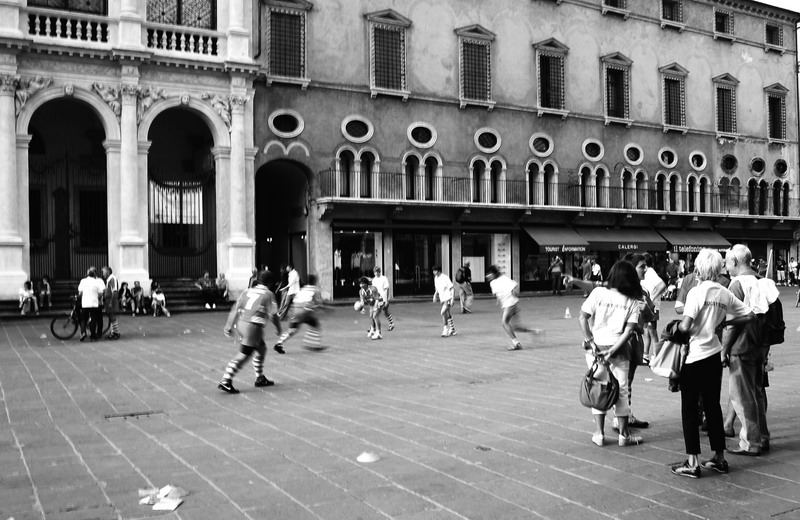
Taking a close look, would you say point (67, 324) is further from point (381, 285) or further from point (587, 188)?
point (587, 188)

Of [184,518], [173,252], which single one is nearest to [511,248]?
[173,252]

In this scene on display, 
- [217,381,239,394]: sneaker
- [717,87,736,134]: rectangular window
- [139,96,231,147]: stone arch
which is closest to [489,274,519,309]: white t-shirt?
[217,381,239,394]: sneaker

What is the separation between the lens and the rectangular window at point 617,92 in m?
37.1

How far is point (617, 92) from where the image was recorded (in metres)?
37.5

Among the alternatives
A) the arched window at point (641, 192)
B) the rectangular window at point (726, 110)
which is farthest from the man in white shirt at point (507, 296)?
the rectangular window at point (726, 110)

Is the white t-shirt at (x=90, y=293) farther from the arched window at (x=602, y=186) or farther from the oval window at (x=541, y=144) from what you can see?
the arched window at (x=602, y=186)

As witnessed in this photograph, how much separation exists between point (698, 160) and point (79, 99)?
30220mm

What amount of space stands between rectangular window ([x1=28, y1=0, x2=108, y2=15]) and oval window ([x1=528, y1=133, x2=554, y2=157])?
1860 cm

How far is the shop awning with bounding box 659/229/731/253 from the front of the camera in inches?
1494

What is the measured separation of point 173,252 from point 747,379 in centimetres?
2449

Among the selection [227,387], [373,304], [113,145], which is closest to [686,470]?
[227,387]

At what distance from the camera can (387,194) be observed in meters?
30.9

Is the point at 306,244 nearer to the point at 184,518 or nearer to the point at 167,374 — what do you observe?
the point at 167,374

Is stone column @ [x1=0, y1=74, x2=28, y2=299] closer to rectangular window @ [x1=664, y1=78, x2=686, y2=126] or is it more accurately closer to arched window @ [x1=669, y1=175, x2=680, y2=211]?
rectangular window @ [x1=664, y1=78, x2=686, y2=126]
